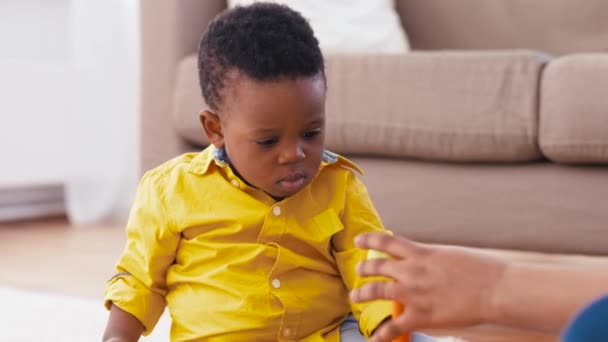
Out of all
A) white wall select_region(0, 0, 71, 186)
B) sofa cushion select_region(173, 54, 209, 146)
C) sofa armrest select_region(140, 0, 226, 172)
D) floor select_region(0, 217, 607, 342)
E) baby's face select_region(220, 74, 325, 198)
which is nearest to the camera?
baby's face select_region(220, 74, 325, 198)

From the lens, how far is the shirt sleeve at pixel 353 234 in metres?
0.96

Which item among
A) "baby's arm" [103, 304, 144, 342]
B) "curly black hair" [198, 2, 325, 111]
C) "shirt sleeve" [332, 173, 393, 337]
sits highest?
"curly black hair" [198, 2, 325, 111]

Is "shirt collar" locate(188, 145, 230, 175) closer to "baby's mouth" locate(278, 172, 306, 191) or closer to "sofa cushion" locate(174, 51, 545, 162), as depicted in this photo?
"baby's mouth" locate(278, 172, 306, 191)

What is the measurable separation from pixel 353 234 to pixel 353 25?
1.14 metres

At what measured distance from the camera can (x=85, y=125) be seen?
285 centimetres

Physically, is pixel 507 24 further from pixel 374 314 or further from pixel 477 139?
pixel 374 314

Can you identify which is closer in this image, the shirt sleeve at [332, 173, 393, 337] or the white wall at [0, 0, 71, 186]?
the shirt sleeve at [332, 173, 393, 337]

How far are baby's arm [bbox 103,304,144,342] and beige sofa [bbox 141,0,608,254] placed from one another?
800mm

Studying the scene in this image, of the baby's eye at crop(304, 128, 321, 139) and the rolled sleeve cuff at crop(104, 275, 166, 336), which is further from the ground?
the baby's eye at crop(304, 128, 321, 139)

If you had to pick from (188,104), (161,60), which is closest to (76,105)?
(161,60)

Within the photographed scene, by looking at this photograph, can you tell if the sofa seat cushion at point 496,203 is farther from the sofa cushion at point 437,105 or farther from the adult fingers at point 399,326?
the adult fingers at point 399,326

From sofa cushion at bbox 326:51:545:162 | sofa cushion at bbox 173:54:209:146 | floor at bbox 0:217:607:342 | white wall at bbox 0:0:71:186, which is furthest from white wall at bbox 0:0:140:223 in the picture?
sofa cushion at bbox 326:51:545:162

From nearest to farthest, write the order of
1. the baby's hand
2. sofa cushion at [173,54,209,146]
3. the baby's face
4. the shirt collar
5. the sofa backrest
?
the baby's hand
the baby's face
the shirt collar
sofa cushion at [173,54,209,146]
the sofa backrest

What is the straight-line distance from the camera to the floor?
4.76 feet
